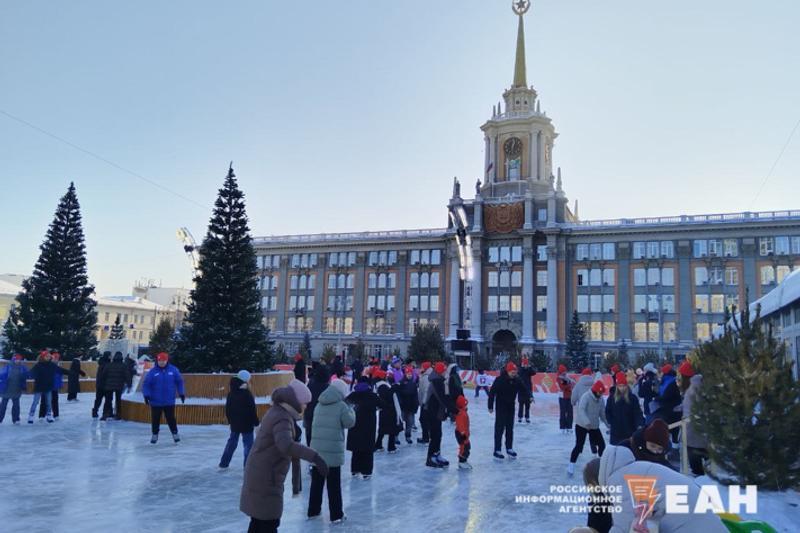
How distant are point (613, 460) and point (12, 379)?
49.9ft

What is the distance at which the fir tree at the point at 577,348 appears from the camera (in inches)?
2087

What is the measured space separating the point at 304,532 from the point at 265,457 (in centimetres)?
227

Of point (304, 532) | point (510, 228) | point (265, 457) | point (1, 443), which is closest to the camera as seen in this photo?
point (265, 457)

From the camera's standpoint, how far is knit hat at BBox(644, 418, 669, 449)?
4.25 metres

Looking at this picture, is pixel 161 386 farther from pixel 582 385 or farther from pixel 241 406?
pixel 582 385

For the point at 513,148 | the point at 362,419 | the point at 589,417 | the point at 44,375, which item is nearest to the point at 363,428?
the point at 362,419

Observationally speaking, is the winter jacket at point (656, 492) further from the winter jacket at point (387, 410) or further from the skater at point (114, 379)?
the skater at point (114, 379)

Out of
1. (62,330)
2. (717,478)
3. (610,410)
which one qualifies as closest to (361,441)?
(610,410)

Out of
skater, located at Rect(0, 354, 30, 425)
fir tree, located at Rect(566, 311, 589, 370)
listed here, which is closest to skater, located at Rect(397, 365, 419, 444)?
skater, located at Rect(0, 354, 30, 425)

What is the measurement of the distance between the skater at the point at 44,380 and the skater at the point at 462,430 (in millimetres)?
11092

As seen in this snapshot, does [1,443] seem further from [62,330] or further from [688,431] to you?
[62,330]

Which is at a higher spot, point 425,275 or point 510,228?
point 510,228

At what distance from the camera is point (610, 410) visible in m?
9.55

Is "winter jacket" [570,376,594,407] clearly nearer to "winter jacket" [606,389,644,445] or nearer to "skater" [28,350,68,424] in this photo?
"winter jacket" [606,389,644,445]
